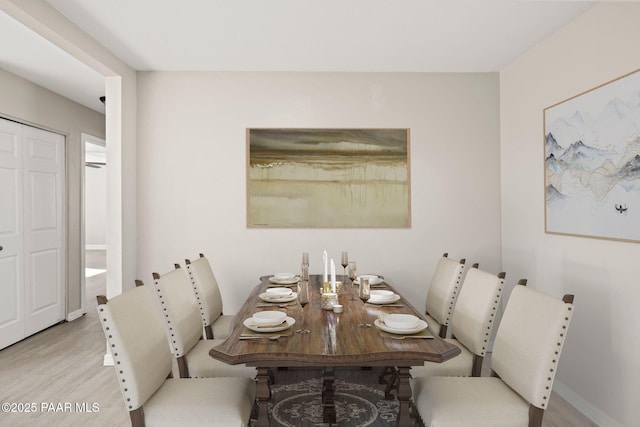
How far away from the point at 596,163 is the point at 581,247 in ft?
1.87

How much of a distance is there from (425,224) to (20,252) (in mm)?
4002

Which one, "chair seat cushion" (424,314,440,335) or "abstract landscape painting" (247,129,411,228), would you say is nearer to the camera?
"chair seat cushion" (424,314,440,335)

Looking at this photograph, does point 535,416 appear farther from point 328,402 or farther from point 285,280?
point 285,280

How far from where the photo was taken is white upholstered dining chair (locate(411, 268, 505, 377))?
7.35 feet

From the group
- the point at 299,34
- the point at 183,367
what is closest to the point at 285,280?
the point at 183,367

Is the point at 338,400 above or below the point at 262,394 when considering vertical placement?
below

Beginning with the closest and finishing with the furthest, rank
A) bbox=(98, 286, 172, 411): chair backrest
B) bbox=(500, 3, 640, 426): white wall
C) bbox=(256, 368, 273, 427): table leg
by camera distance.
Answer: bbox=(98, 286, 172, 411): chair backrest
bbox=(256, 368, 273, 427): table leg
bbox=(500, 3, 640, 426): white wall

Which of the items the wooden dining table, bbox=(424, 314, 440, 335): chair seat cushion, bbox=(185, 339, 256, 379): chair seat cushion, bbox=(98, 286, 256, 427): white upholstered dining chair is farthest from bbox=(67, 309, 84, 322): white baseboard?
bbox=(424, 314, 440, 335): chair seat cushion

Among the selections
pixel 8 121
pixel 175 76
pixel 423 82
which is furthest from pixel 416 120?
pixel 8 121

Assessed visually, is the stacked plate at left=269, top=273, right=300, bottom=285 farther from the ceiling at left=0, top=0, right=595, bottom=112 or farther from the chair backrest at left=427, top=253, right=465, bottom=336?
the ceiling at left=0, top=0, right=595, bottom=112

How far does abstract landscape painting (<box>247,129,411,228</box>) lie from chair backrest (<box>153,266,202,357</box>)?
1.28m

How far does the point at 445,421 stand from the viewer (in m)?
1.75

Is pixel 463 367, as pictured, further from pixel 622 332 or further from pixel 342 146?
pixel 342 146

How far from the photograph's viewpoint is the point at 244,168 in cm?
374
